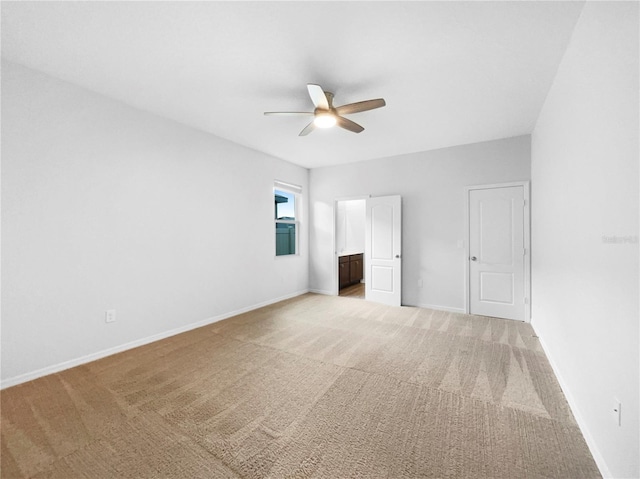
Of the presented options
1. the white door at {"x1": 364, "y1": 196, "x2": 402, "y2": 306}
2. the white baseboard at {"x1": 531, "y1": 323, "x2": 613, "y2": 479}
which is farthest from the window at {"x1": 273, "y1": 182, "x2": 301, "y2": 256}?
the white baseboard at {"x1": 531, "y1": 323, "x2": 613, "y2": 479}

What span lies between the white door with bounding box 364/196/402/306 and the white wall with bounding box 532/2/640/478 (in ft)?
8.27

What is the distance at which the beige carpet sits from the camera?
1500 millimetres

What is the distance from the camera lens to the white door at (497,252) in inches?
157

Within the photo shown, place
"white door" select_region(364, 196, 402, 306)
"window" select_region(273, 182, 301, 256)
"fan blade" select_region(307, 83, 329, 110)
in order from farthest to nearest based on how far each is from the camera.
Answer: "window" select_region(273, 182, 301, 256) → "white door" select_region(364, 196, 402, 306) → "fan blade" select_region(307, 83, 329, 110)

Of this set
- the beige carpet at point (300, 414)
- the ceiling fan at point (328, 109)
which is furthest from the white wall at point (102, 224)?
the ceiling fan at point (328, 109)

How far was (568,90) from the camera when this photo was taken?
2080mm

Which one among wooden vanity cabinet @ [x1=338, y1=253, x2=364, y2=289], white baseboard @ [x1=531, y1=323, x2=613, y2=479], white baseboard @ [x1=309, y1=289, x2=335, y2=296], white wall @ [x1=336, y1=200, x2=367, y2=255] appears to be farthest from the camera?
white wall @ [x1=336, y1=200, x2=367, y2=255]

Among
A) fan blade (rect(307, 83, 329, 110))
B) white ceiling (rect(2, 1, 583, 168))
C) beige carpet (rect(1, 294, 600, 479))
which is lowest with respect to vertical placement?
beige carpet (rect(1, 294, 600, 479))

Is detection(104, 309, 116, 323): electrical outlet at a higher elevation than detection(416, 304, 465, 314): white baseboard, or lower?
higher

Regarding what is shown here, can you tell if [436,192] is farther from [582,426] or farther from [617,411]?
[617,411]

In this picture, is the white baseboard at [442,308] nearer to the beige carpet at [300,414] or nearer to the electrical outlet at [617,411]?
the beige carpet at [300,414]

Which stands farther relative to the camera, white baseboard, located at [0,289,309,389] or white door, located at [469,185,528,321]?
white door, located at [469,185,528,321]

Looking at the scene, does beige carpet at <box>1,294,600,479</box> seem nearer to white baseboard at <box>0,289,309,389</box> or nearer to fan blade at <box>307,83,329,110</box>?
white baseboard at <box>0,289,309,389</box>

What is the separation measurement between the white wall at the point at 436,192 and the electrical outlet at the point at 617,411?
3183 mm
